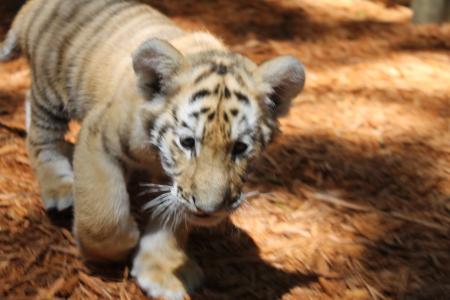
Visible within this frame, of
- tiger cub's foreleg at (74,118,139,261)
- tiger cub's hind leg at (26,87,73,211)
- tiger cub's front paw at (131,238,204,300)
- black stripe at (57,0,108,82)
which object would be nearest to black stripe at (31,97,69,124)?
tiger cub's hind leg at (26,87,73,211)

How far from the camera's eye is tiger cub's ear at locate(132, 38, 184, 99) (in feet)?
8.36

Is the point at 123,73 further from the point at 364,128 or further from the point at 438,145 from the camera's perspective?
the point at 438,145

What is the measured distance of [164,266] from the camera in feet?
10.3

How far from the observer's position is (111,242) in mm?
2945

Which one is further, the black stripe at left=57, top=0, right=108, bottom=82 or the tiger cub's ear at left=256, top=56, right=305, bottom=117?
the black stripe at left=57, top=0, right=108, bottom=82

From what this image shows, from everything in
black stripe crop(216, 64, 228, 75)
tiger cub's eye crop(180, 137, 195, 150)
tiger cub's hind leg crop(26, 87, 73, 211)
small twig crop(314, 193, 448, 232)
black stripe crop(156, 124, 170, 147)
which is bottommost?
small twig crop(314, 193, 448, 232)

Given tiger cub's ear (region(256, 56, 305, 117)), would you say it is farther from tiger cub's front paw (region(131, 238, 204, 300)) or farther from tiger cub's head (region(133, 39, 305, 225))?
tiger cub's front paw (region(131, 238, 204, 300))

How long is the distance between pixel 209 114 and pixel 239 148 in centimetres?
18

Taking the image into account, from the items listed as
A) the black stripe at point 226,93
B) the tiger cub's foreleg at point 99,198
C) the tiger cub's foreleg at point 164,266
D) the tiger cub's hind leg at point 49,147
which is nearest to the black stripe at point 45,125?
the tiger cub's hind leg at point 49,147

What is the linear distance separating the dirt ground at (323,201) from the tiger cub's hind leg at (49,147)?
0.14 meters

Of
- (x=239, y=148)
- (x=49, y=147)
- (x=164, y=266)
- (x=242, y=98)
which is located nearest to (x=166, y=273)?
(x=164, y=266)

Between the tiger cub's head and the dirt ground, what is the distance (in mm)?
828

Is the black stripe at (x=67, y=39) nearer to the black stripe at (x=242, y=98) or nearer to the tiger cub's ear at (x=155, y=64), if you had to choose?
the tiger cub's ear at (x=155, y=64)

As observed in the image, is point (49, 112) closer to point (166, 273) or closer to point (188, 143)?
point (166, 273)
